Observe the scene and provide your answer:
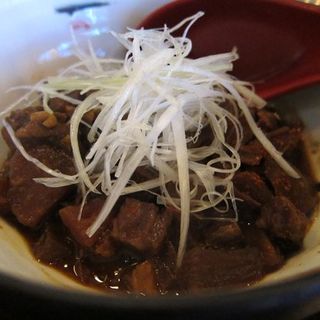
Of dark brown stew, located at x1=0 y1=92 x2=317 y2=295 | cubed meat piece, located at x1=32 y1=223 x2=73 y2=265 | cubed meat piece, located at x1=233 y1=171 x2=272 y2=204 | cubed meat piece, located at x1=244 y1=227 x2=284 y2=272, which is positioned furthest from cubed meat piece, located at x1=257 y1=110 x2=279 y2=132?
cubed meat piece, located at x1=32 y1=223 x2=73 y2=265

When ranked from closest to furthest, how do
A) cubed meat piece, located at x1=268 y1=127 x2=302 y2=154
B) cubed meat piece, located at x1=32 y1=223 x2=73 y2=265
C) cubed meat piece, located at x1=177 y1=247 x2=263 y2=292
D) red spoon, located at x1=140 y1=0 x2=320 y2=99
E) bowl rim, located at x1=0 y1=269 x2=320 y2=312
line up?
bowl rim, located at x1=0 y1=269 x2=320 y2=312 → cubed meat piece, located at x1=177 y1=247 x2=263 y2=292 → cubed meat piece, located at x1=32 y1=223 x2=73 y2=265 → cubed meat piece, located at x1=268 y1=127 x2=302 y2=154 → red spoon, located at x1=140 y1=0 x2=320 y2=99

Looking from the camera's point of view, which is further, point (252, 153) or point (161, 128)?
point (252, 153)

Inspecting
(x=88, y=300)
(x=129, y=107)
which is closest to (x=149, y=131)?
(x=129, y=107)

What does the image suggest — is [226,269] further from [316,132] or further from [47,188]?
[316,132]

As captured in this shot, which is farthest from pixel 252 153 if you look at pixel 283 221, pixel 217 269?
pixel 217 269

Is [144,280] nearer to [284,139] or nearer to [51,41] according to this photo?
[284,139]

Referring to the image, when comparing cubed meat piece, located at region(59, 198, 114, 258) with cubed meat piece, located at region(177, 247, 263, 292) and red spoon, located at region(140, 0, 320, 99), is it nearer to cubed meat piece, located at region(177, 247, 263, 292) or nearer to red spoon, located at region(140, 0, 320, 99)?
cubed meat piece, located at region(177, 247, 263, 292)
